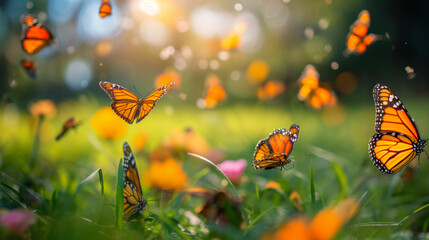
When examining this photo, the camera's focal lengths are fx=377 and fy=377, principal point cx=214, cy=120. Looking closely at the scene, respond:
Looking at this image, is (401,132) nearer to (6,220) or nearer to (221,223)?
(221,223)

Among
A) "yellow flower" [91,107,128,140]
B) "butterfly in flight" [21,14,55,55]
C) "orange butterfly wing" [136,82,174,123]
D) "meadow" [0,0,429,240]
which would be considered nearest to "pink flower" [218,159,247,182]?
"meadow" [0,0,429,240]

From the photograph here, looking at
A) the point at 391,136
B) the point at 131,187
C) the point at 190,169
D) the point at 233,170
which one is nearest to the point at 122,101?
the point at 131,187

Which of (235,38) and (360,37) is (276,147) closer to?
(360,37)

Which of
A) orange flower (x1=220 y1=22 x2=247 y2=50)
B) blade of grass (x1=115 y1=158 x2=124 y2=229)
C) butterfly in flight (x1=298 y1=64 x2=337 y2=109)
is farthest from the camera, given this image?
orange flower (x1=220 y1=22 x2=247 y2=50)

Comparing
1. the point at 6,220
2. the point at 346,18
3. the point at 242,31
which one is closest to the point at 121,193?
the point at 6,220

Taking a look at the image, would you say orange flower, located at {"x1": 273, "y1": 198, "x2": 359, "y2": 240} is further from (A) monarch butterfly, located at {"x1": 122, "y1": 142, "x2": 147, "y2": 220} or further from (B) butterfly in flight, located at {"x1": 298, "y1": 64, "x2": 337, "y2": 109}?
(B) butterfly in flight, located at {"x1": 298, "y1": 64, "x2": 337, "y2": 109}

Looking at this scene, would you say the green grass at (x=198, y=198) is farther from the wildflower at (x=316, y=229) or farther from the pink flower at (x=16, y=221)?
the wildflower at (x=316, y=229)
